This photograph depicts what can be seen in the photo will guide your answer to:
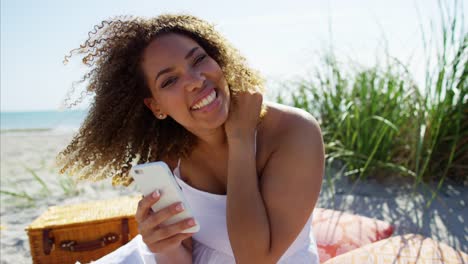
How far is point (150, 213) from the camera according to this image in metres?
1.55

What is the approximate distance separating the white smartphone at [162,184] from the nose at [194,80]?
0.40 metres

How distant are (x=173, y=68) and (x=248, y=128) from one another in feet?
1.32

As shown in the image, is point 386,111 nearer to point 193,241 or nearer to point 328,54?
point 328,54

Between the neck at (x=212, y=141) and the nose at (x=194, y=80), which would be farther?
the neck at (x=212, y=141)

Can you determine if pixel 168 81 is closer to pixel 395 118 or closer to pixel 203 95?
pixel 203 95

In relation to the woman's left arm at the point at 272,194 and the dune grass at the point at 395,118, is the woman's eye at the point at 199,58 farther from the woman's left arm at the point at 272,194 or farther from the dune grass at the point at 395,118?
the dune grass at the point at 395,118

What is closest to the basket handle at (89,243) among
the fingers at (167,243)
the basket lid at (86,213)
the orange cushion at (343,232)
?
the basket lid at (86,213)

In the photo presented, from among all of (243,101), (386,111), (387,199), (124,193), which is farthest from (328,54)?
(243,101)

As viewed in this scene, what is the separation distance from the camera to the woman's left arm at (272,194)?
64.9 inches

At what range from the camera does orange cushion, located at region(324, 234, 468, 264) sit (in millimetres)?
1967

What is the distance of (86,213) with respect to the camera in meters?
2.99

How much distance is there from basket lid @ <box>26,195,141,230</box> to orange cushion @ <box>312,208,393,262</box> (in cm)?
129

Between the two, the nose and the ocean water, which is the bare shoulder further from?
the ocean water

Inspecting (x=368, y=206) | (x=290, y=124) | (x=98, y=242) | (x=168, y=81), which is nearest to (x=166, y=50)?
(x=168, y=81)
